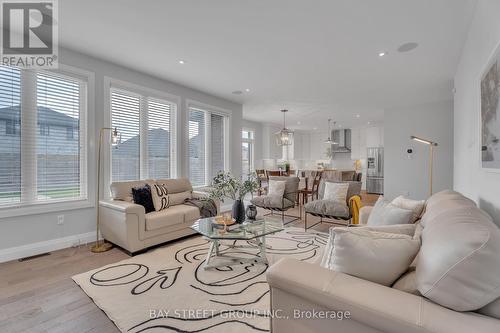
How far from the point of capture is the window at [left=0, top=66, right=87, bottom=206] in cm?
294

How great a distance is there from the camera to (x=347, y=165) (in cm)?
1015

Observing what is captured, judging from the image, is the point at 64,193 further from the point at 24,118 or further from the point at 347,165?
the point at 347,165

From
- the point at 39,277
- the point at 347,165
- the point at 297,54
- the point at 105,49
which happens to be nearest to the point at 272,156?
the point at 347,165

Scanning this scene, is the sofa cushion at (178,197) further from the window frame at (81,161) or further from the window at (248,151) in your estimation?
the window at (248,151)

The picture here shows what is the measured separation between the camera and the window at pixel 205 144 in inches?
204

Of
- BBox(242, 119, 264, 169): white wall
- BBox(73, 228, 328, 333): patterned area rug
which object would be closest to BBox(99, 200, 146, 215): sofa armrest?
BBox(73, 228, 328, 333): patterned area rug

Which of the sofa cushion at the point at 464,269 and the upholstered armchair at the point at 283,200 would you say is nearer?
the sofa cushion at the point at 464,269

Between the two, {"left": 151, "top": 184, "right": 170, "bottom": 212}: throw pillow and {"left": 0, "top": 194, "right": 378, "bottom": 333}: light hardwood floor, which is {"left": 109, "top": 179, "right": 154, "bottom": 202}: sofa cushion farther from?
{"left": 0, "top": 194, "right": 378, "bottom": 333}: light hardwood floor

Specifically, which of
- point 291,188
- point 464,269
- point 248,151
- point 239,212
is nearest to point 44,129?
point 239,212

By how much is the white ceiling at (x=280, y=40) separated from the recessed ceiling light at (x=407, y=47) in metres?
0.07

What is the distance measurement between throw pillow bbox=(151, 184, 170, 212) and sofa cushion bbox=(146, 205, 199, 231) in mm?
79

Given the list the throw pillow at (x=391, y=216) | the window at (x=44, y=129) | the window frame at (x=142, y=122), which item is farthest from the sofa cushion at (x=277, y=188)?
the window at (x=44, y=129)

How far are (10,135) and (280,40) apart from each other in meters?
3.51

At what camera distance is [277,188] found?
4797 mm
